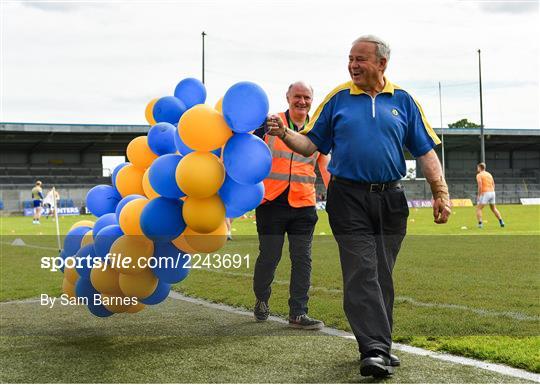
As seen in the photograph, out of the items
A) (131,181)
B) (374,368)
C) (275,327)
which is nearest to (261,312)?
(275,327)

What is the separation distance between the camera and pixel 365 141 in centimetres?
432

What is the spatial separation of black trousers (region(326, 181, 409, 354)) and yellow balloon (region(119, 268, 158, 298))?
5.07ft

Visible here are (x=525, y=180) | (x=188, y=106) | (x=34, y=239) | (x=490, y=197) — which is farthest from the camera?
(x=525, y=180)

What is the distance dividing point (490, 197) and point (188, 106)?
15617mm

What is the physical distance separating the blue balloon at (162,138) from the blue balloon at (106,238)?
2.25 feet

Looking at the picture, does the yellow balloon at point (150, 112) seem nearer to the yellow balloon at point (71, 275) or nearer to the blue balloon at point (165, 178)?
the blue balloon at point (165, 178)

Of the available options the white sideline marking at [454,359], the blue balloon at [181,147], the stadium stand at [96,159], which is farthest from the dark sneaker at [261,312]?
the stadium stand at [96,159]

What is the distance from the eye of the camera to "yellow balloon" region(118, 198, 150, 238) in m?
5.00

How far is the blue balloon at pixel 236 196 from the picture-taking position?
4.81 m

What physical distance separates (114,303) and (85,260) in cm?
42

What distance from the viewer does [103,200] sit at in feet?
19.8

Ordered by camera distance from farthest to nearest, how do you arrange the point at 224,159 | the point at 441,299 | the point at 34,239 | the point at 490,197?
A: 1. the point at 490,197
2. the point at 34,239
3. the point at 441,299
4. the point at 224,159

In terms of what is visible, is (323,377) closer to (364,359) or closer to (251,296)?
(364,359)

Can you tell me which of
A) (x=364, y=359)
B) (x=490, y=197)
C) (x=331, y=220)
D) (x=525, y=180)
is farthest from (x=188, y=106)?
(x=525, y=180)
